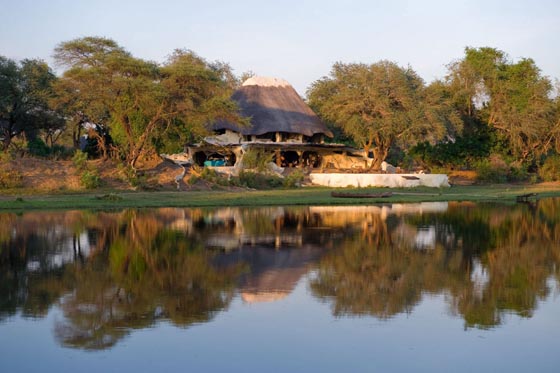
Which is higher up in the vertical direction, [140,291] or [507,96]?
[507,96]

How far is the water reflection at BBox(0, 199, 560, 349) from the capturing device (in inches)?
443

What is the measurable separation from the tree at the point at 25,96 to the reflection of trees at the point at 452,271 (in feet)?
109

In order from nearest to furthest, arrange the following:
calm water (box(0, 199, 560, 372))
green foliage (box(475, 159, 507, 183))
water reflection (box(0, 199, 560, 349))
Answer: calm water (box(0, 199, 560, 372)), water reflection (box(0, 199, 560, 349)), green foliage (box(475, 159, 507, 183))

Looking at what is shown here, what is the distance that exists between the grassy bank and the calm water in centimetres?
999

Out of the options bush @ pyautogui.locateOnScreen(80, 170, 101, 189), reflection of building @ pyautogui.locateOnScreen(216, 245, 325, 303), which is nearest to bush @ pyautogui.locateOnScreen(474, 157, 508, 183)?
bush @ pyautogui.locateOnScreen(80, 170, 101, 189)

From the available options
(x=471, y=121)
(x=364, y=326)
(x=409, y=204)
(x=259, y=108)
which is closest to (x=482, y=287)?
(x=364, y=326)

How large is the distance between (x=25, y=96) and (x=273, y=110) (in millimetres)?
19093

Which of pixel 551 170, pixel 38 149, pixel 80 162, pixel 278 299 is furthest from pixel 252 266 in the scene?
pixel 551 170

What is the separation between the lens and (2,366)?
8367mm

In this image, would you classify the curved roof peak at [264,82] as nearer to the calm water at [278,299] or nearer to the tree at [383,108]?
the tree at [383,108]

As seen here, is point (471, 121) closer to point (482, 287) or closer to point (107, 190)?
point (107, 190)

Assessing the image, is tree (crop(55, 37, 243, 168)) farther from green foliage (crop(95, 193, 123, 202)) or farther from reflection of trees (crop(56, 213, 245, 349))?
reflection of trees (crop(56, 213, 245, 349))

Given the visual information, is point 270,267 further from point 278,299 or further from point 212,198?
point 212,198

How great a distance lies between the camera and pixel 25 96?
49312 mm
